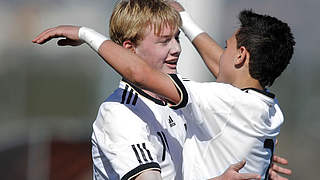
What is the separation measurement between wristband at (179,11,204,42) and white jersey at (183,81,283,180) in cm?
64

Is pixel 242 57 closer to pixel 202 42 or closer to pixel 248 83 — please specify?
pixel 248 83

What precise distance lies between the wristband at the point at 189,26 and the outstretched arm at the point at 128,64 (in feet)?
2.73

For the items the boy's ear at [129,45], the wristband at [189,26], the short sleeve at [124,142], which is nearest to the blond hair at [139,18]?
the boy's ear at [129,45]

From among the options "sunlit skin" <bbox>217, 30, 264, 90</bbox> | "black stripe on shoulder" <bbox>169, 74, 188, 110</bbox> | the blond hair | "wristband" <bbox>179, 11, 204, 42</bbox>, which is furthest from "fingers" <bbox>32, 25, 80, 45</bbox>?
"wristband" <bbox>179, 11, 204, 42</bbox>

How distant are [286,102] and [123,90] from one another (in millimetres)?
11158

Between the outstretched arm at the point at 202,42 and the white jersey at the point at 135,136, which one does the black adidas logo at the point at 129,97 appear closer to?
the white jersey at the point at 135,136

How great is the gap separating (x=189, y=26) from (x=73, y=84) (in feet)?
63.1

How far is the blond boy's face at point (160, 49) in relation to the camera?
2.93m
